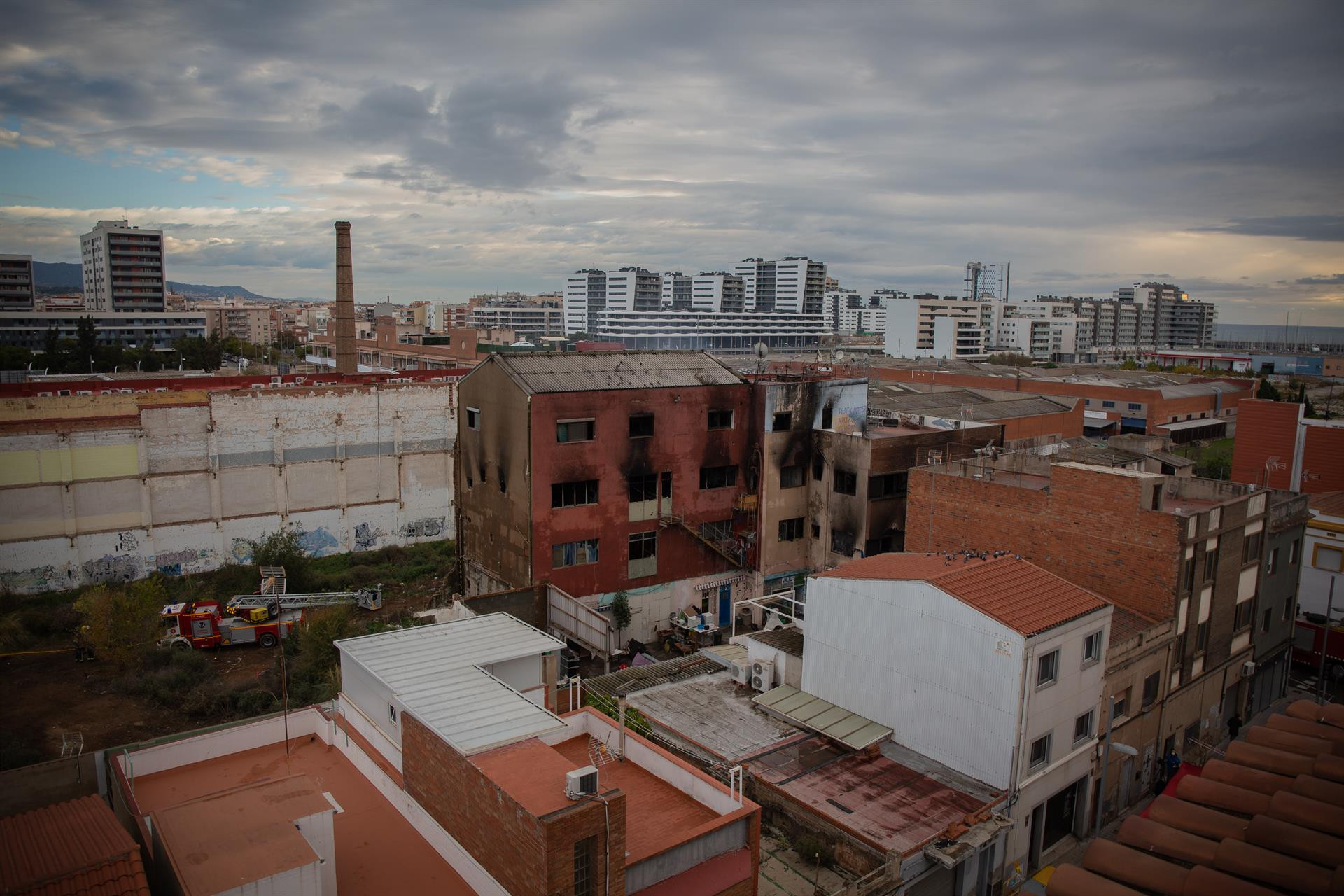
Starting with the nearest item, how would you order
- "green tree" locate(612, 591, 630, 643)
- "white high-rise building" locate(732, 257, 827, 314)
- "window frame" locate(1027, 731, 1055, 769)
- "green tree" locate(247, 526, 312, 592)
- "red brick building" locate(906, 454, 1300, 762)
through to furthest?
"window frame" locate(1027, 731, 1055, 769)
"red brick building" locate(906, 454, 1300, 762)
"green tree" locate(612, 591, 630, 643)
"green tree" locate(247, 526, 312, 592)
"white high-rise building" locate(732, 257, 827, 314)

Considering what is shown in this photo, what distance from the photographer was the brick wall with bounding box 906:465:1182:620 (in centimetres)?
2014

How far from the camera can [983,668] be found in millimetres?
16172

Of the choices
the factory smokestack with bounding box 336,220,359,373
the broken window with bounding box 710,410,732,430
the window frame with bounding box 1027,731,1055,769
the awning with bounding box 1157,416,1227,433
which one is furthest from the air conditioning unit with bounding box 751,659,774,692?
the awning with bounding box 1157,416,1227,433

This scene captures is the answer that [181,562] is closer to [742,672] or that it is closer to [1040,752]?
[742,672]

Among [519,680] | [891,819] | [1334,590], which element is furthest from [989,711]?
[1334,590]

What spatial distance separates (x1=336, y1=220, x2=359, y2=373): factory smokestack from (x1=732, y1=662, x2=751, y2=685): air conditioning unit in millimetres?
49610

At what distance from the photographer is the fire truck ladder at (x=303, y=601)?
30172 millimetres

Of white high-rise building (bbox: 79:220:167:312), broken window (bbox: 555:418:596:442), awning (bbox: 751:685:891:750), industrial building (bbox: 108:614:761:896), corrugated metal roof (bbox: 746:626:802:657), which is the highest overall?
white high-rise building (bbox: 79:220:167:312)

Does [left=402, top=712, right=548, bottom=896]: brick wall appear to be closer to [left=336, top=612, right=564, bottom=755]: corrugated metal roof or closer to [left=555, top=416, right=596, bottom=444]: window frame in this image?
[left=336, top=612, right=564, bottom=755]: corrugated metal roof

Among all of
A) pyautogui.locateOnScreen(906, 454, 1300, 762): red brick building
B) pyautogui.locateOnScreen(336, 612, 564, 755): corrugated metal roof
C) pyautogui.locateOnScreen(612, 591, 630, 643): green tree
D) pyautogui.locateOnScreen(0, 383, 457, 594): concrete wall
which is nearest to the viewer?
pyautogui.locateOnScreen(336, 612, 564, 755): corrugated metal roof

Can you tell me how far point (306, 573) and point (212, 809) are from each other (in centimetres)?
2656

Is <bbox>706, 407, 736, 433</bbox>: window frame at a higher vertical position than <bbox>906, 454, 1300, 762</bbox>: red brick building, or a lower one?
higher

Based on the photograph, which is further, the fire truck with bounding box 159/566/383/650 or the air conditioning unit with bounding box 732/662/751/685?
the fire truck with bounding box 159/566/383/650

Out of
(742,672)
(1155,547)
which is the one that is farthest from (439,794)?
(1155,547)
